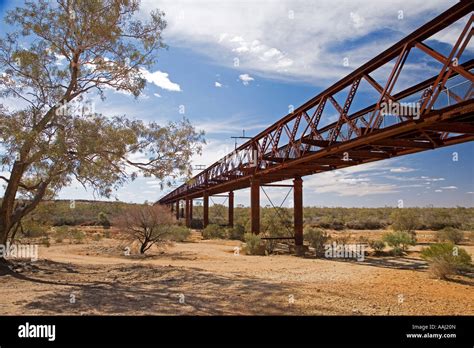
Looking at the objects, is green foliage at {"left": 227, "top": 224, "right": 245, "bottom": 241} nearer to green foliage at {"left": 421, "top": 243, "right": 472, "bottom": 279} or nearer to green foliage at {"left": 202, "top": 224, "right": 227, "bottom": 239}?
green foliage at {"left": 202, "top": 224, "right": 227, "bottom": 239}

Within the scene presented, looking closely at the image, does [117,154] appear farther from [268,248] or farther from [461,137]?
[268,248]

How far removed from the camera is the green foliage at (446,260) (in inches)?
466

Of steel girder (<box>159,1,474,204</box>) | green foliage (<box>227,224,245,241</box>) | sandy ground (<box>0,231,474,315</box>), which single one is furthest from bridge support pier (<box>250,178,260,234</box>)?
sandy ground (<box>0,231,474,315</box>)

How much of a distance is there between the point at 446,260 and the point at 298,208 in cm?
1261

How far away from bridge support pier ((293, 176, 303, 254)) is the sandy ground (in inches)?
422

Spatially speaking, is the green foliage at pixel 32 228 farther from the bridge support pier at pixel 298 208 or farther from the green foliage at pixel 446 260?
the green foliage at pixel 446 260

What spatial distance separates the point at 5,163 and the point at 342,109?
11896 mm

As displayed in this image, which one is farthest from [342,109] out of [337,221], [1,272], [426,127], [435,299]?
[337,221]

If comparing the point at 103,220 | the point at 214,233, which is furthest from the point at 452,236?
the point at 103,220

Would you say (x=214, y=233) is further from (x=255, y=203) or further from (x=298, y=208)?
(x=298, y=208)

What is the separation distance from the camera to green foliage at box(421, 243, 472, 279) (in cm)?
1184

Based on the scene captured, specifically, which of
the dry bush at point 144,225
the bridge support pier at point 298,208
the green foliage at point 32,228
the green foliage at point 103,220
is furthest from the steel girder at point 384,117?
the green foliage at point 103,220

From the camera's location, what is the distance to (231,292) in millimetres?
9211
